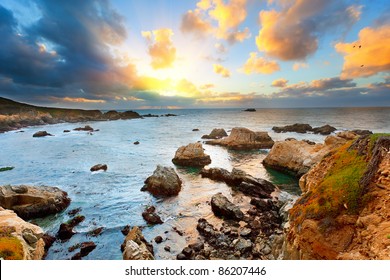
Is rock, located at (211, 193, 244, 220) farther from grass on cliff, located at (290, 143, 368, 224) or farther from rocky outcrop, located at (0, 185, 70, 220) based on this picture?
rocky outcrop, located at (0, 185, 70, 220)

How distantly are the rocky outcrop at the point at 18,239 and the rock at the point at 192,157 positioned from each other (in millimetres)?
21807

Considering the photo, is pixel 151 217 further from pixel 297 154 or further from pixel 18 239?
pixel 297 154

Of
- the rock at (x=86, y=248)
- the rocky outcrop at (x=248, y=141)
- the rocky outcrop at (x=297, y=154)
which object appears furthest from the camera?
the rocky outcrop at (x=248, y=141)

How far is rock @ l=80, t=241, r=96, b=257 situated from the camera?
12.4 m

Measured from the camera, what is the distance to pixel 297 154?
2823cm

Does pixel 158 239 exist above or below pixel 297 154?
below

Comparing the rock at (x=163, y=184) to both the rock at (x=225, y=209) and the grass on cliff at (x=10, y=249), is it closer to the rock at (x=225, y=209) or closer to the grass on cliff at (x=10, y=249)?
the rock at (x=225, y=209)

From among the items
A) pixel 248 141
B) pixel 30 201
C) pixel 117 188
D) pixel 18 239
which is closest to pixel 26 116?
pixel 117 188

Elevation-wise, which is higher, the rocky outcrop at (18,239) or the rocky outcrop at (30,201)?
the rocky outcrop at (18,239)

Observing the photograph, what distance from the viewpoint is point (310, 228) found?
257 inches

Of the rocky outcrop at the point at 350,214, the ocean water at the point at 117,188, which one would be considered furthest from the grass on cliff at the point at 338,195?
the ocean water at the point at 117,188

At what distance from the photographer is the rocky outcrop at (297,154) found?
26109 millimetres

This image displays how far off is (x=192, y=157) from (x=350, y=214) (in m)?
26.7

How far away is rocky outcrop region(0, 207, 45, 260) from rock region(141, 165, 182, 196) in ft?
34.6
